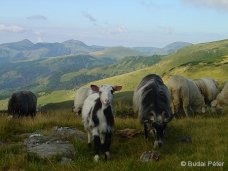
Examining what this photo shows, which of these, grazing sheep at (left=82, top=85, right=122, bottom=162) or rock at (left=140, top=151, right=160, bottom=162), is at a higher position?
grazing sheep at (left=82, top=85, right=122, bottom=162)

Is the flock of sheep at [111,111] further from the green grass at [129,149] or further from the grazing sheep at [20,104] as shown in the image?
the grazing sheep at [20,104]

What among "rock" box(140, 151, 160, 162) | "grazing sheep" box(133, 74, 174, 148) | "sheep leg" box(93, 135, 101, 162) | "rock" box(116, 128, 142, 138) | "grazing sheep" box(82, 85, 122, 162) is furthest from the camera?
"rock" box(116, 128, 142, 138)

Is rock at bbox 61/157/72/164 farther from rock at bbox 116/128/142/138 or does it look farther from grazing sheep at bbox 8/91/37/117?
grazing sheep at bbox 8/91/37/117

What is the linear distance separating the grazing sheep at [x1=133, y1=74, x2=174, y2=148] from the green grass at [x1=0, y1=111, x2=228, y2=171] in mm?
538

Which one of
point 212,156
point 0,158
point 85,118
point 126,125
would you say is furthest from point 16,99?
point 212,156

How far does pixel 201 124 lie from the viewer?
57.4ft

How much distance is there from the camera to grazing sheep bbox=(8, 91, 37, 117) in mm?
25328

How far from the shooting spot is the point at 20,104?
1007 inches

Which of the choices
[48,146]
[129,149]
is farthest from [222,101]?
[48,146]

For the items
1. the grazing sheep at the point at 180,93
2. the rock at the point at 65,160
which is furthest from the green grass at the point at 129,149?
the grazing sheep at the point at 180,93

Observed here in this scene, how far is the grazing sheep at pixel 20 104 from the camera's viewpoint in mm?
25328

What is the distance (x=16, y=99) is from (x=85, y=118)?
1333 cm

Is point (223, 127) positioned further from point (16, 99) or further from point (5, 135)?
point (16, 99)

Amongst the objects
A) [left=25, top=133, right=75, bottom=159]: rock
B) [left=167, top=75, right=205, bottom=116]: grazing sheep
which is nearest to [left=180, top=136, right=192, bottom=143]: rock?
[left=25, top=133, right=75, bottom=159]: rock
